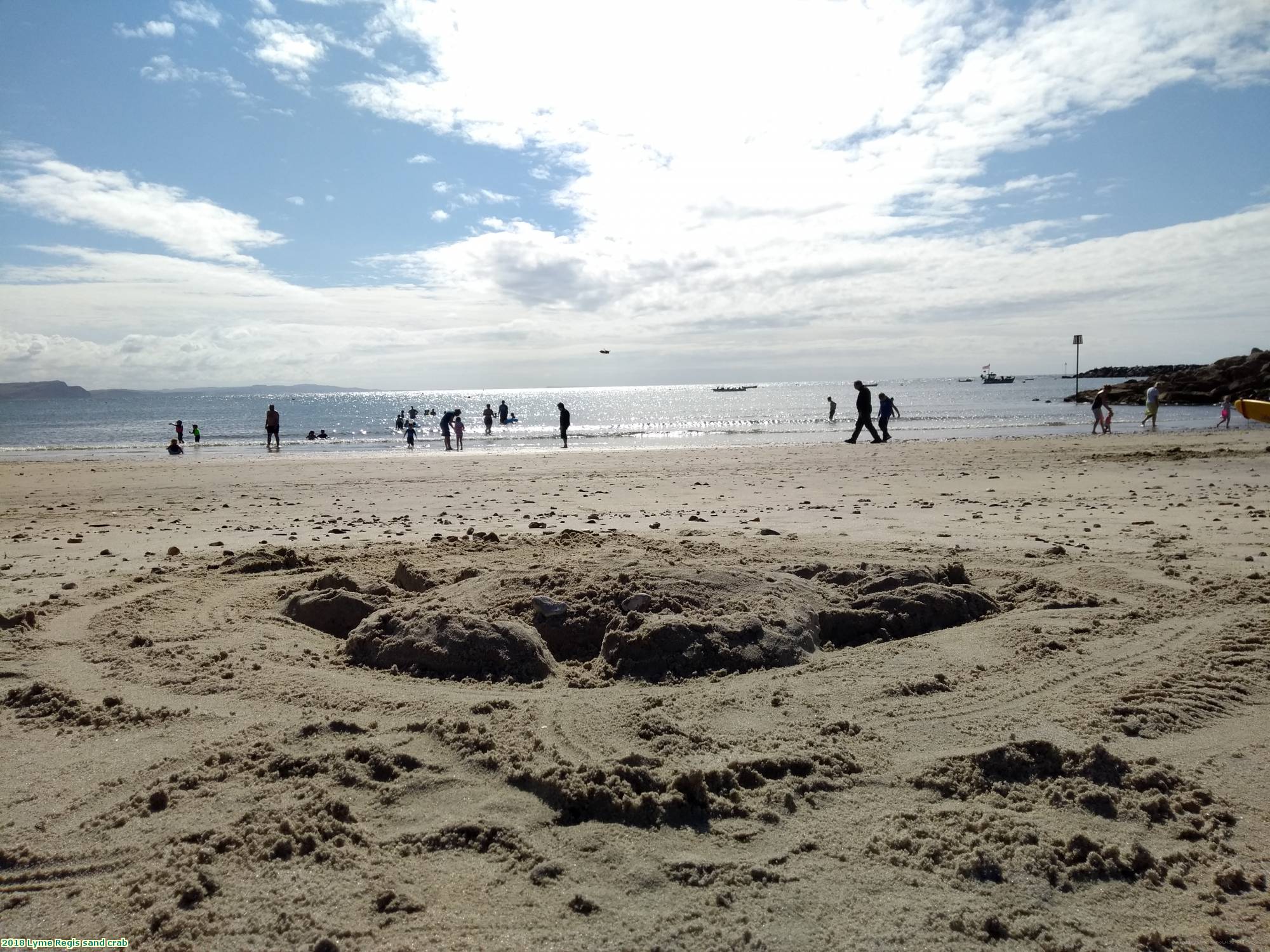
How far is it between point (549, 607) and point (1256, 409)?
23.6 ft

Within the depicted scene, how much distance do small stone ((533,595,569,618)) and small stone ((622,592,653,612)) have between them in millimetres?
350

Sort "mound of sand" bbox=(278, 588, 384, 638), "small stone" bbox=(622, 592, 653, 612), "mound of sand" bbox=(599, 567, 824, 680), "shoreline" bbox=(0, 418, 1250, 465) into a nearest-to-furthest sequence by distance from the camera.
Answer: "mound of sand" bbox=(599, 567, 824, 680), "small stone" bbox=(622, 592, 653, 612), "mound of sand" bbox=(278, 588, 384, 638), "shoreline" bbox=(0, 418, 1250, 465)

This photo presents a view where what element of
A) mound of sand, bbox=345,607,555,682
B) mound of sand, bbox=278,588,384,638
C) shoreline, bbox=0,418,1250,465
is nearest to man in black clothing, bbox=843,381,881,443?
shoreline, bbox=0,418,1250,465

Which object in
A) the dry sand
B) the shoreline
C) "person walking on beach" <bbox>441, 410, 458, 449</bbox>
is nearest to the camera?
the dry sand

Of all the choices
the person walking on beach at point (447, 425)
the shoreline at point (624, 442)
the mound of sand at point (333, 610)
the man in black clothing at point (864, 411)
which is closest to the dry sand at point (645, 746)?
the mound of sand at point (333, 610)

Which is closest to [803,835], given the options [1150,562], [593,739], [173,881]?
[593,739]

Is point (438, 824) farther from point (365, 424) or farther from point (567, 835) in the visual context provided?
point (365, 424)

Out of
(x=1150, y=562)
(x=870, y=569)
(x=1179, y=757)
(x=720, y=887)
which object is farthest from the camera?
(x=1150, y=562)

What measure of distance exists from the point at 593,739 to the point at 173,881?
1.48 m

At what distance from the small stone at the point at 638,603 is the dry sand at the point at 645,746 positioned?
0.08ft

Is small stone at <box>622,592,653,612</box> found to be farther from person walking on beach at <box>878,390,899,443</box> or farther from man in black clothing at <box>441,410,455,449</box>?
man in black clothing at <box>441,410,455,449</box>

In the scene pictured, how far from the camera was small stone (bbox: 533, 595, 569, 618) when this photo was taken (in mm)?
4574

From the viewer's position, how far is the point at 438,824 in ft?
8.64

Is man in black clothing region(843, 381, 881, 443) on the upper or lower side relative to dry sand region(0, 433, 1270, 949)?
upper
